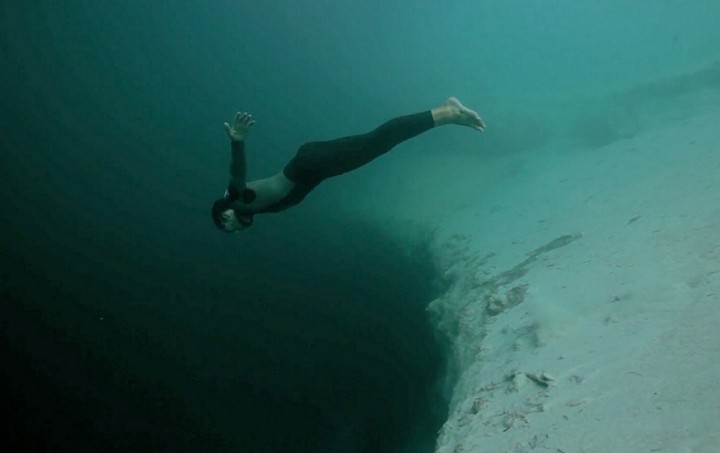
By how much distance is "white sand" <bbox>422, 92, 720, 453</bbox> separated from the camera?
9.06 feet

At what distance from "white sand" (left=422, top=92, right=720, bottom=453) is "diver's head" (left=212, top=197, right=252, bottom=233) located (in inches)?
124

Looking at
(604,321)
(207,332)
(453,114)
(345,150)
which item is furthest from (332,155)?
(207,332)

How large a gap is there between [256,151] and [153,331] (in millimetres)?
51447

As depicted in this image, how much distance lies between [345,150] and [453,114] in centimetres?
142

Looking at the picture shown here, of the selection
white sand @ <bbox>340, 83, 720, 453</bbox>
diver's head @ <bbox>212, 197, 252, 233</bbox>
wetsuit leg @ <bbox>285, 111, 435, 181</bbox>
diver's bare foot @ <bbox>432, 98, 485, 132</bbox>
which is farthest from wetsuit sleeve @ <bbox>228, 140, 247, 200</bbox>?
white sand @ <bbox>340, 83, 720, 453</bbox>

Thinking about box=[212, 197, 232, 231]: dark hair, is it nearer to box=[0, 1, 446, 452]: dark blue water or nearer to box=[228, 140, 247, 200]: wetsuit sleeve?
box=[228, 140, 247, 200]: wetsuit sleeve

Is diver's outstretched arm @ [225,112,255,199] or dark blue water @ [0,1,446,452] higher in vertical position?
diver's outstretched arm @ [225,112,255,199]

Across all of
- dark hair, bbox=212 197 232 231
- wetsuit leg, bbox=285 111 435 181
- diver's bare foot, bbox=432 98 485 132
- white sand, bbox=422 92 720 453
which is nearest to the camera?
white sand, bbox=422 92 720 453

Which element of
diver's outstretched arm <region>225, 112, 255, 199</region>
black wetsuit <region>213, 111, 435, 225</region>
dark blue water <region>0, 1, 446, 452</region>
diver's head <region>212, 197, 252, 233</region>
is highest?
diver's outstretched arm <region>225, 112, 255, 199</region>

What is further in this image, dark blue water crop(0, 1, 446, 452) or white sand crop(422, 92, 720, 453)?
dark blue water crop(0, 1, 446, 452)

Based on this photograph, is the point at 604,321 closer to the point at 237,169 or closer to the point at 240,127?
the point at 237,169

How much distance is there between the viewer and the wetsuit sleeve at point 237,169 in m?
3.96

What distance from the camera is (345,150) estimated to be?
4438mm

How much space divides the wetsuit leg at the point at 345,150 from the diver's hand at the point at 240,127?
665 mm
